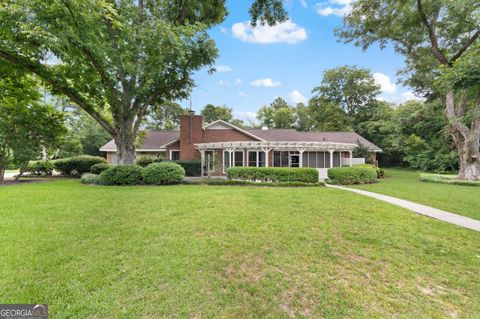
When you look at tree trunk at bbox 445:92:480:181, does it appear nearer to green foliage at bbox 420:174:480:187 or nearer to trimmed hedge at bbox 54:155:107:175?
green foliage at bbox 420:174:480:187

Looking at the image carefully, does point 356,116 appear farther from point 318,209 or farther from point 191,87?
point 318,209

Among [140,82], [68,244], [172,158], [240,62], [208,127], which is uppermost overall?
[240,62]

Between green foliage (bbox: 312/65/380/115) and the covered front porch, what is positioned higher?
green foliage (bbox: 312/65/380/115)

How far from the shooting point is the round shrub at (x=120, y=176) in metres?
12.6

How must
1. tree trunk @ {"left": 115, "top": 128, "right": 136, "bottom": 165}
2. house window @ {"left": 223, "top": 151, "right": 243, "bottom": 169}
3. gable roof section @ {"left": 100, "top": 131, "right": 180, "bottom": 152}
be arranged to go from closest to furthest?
tree trunk @ {"left": 115, "top": 128, "right": 136, "bottom": 165} → house window @ {"left": 223, "top": 151, "right": 243, "bottom": 169} → gable roof section @ {"left": 100, "top": 131, "right": 180, "bottom": 152}

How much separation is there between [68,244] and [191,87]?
44.2 feet

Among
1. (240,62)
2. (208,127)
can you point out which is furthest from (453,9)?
(208,127)

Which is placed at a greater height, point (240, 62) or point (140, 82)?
point (240, 62)

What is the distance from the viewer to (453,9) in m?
14.7

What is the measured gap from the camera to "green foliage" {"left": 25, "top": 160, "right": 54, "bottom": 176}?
18609 mm

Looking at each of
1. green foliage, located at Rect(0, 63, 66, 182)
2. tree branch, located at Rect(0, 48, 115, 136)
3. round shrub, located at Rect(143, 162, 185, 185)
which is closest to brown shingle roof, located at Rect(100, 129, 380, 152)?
green foliage, located at Rect(0, 63, 66, 182)

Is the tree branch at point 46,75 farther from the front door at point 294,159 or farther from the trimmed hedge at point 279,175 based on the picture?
the front door at point 294,159

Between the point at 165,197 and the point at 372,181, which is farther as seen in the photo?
the point at 372,181

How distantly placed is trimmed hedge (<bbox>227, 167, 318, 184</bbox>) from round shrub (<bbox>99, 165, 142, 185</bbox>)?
6.22 meters
